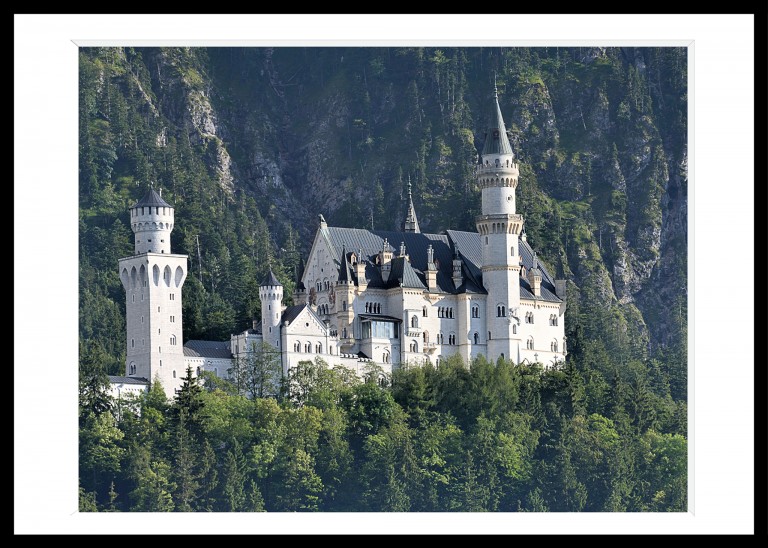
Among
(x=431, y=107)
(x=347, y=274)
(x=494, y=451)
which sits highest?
(x=431, y=107)

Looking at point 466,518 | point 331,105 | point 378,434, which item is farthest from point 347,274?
point 331,105

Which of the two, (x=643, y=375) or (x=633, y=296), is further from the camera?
(x=633, y=296)

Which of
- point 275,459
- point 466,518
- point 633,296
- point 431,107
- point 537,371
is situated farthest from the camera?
point 431,107

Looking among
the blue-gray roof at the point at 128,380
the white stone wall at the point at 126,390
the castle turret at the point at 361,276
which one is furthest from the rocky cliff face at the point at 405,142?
the white stone wall at the point at 126,390

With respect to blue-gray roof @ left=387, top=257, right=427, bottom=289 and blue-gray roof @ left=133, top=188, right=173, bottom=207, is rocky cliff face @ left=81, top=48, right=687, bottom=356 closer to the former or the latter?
blue-gray roof @ left=387, top=257, right=427, bottom=289

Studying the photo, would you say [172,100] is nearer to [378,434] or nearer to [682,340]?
[682,340]

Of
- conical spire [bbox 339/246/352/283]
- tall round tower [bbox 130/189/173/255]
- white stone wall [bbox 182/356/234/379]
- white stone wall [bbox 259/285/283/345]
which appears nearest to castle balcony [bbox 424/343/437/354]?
conical spire [bbox 339/246/352/283]

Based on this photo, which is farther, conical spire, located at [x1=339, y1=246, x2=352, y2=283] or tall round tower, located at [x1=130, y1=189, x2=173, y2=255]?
conical spire, located at [x1=339, y1=246, x2=352, y2=283]
